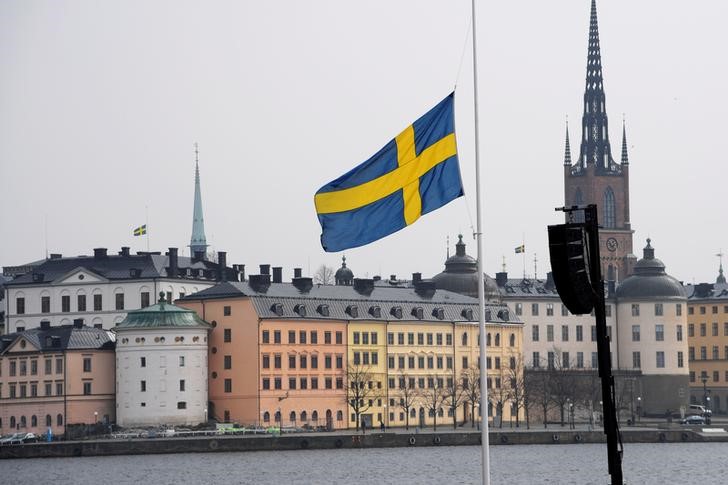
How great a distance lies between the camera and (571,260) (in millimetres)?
17828

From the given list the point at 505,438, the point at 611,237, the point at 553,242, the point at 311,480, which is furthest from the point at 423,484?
the point at 611,237

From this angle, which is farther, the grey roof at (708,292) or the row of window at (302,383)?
the grey roof at (708,292)

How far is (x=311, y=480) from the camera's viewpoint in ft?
271

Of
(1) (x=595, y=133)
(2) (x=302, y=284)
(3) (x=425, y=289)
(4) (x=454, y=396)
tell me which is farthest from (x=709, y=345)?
(2) (x=302, y=284)

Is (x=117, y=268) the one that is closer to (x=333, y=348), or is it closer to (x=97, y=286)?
(x=97, y=286)

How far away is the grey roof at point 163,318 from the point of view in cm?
12594

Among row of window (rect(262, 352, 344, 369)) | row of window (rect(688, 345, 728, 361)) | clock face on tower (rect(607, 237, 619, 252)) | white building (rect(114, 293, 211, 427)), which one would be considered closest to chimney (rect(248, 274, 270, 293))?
white building (rect(114, 293, 211, 427))

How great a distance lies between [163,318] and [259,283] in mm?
8028

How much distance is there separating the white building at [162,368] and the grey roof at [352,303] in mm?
3910

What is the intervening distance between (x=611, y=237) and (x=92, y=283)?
219 feet

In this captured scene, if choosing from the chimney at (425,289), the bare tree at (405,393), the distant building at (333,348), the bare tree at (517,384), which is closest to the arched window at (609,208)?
the bare tree at (517,384)

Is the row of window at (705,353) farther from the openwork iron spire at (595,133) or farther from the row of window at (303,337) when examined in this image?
the row of window at (303,337)

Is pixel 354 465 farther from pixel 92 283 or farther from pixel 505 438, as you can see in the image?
pixel 92 283

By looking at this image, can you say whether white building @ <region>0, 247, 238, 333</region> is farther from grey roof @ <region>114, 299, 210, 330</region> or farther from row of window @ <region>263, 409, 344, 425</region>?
row of window @ <region>263, 409, 344, 425</region>
